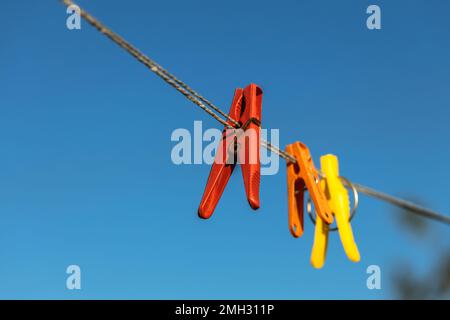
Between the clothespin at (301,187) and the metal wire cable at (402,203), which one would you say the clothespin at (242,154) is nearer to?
the clothespin at (301,187)

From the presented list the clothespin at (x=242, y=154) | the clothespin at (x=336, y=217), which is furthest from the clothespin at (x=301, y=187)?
the clothespin at (x=242, y=154)

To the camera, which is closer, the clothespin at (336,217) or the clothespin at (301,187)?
the clothespin at (336,217)

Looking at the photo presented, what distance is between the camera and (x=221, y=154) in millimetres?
3238

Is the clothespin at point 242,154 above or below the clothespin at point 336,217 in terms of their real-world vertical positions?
above

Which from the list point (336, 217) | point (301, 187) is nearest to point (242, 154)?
point (301, 187)

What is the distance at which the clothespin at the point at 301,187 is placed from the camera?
2.88 meters

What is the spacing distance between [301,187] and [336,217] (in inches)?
12.5

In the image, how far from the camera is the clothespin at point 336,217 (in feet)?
9.09

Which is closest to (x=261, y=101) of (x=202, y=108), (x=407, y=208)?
(x=202, y=108)

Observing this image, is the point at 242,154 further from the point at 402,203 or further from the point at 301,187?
the point at 402,203

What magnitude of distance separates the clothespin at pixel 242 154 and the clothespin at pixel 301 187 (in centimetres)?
19

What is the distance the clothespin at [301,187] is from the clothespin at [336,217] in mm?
40

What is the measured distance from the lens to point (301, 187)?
312cm
